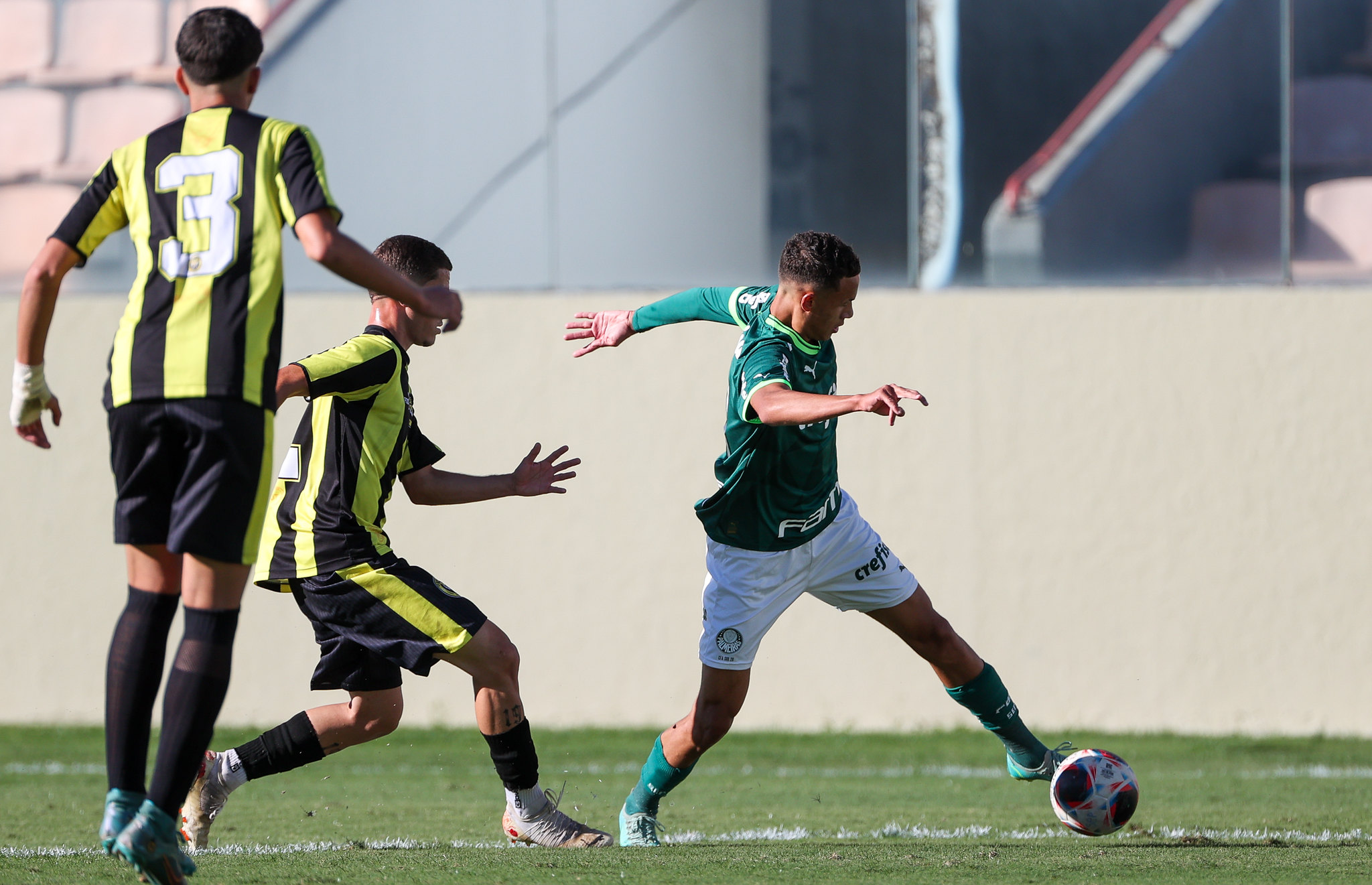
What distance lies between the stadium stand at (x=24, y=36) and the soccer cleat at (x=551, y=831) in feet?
21.2

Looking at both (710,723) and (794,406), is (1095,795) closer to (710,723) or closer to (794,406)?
(710,723)

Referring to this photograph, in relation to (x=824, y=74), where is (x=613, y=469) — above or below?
below

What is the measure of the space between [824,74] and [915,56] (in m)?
0.54

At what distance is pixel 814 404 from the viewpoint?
11.8 feet

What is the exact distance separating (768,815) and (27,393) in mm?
3210

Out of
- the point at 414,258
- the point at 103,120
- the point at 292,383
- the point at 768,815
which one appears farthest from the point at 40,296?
the point at 103,120

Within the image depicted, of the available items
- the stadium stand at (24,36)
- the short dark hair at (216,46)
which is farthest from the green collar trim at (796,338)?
the stadium stand at (24,36)

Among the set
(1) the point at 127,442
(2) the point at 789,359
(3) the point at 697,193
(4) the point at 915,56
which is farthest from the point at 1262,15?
(1) the point at 127,442

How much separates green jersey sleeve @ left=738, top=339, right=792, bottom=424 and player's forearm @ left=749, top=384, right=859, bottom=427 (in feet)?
0.16

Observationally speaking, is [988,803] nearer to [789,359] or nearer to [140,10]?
[789,359]

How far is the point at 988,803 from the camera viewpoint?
5539 mm

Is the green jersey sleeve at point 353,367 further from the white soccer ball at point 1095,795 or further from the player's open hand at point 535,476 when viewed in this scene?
the white soccer ball at point 1095,795

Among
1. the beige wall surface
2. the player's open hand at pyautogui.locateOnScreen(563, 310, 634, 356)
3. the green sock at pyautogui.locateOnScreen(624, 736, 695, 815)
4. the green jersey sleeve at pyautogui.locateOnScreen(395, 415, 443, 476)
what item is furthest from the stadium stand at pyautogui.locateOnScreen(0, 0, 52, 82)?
the green sock at pyautogui.locateOnScreen(624, 736, 695, 815)

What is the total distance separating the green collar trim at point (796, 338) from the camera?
4.13m
